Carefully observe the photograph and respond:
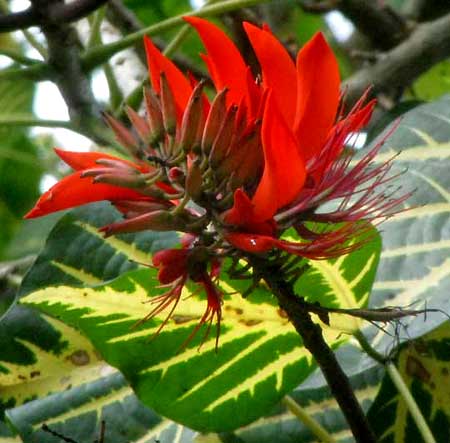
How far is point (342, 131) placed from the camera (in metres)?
0.50

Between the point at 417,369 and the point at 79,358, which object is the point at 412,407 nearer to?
the point at 417,369

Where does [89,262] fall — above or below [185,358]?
above

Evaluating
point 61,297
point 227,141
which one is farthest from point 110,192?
point 61,297

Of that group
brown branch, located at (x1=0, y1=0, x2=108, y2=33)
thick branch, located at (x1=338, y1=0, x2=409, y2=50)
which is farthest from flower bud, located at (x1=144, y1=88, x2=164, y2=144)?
thick branch, located at (x1=338, y1=0, x2=409, y2=50)

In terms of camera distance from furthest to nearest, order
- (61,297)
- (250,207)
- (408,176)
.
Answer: (408,176), (61,297), (250,207)

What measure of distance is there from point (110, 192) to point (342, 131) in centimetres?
12

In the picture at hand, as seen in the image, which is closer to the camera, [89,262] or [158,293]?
[158,293]

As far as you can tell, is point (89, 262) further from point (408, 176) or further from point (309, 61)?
point (309, 61)

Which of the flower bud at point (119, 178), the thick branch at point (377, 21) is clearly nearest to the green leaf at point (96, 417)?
the flower bud at point (119, 178)

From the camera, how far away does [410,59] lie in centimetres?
118

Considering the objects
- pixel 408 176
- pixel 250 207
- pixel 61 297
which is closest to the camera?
pixel 250 207

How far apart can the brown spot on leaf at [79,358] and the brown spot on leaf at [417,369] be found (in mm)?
244

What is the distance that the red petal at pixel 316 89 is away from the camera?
18.2 inches

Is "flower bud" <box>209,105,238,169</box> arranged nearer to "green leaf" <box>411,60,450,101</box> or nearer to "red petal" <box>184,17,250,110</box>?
"red petal" <box>184,17,250,110</box>
